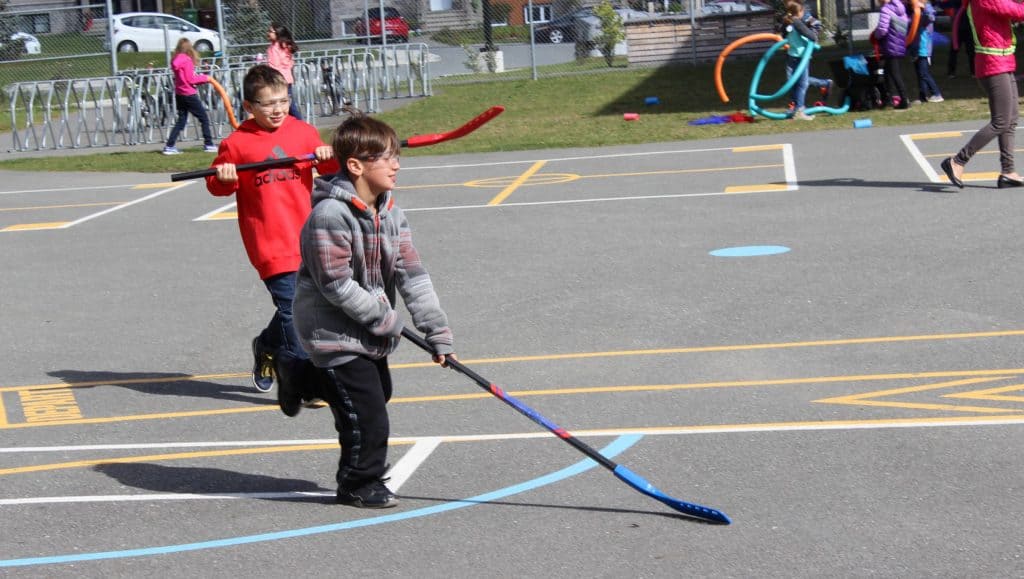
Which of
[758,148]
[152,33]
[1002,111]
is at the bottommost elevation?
[758,148]

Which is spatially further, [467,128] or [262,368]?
[262,368]

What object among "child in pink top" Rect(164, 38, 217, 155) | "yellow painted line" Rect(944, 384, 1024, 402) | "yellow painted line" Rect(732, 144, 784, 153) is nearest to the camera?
"yellow painted line" Rect(944, 384, 1024, 402)

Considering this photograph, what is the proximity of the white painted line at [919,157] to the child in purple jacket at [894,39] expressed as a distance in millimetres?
2658

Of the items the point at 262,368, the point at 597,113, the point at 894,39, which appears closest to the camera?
the point at 262,368

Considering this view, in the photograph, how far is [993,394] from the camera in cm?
705

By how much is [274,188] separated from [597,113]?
1686cm

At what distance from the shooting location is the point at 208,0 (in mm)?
48250

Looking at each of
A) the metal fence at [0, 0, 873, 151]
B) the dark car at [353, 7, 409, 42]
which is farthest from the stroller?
the dark car at [353, 7, 409, 42]

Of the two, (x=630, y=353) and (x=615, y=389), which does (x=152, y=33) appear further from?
(x=615, y=389)

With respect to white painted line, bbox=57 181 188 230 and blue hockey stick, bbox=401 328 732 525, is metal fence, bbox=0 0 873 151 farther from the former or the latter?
blue hockey stick, bbox=401 328 732 525

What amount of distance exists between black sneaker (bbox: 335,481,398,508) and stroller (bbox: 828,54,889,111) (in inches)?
651

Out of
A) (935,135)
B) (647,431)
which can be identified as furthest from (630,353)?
(935,135)

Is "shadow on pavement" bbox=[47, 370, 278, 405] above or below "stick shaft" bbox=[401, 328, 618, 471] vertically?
below

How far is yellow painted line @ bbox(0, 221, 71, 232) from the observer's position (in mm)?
15535
